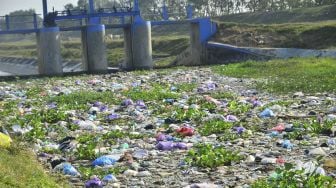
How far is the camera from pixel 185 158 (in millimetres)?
7723

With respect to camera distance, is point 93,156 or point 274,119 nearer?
point 93,156

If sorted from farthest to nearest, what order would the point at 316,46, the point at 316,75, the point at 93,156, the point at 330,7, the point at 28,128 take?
the point at 330,7 < the point at 316,46 < the point at 316,75 < the point at 28,128 < the point at 93,156

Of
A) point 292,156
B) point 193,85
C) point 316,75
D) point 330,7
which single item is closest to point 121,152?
point 292,156

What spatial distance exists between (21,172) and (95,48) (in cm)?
2868

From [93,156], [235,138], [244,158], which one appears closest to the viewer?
[244,158]

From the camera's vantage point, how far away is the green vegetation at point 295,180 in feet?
18.8

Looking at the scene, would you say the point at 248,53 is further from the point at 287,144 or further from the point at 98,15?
the point at 287,144

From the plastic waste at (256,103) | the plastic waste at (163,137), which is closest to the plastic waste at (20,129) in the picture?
the plastic waste at (163,137)

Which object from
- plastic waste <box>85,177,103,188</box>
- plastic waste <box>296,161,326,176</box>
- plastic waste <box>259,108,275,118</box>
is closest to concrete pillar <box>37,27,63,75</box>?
plastic waste <box>259,108,275,118</box>

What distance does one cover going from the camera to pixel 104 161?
7793mm

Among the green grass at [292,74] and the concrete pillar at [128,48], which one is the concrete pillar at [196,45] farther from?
the green grass at [292,74]

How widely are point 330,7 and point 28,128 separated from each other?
1962 inches

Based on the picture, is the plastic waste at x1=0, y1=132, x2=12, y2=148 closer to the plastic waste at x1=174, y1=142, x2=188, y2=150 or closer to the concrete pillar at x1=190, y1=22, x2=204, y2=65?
the plastic waste at x1=174, y1=142, x2=188, y2=150

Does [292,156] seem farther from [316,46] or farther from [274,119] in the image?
[316,46]
